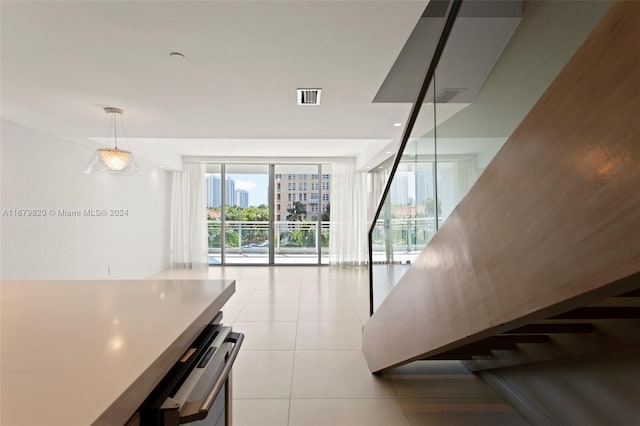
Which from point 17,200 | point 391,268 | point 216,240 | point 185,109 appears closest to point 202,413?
point 391,268

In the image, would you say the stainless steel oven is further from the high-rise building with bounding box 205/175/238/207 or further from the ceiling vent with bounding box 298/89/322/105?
the high-rise building with bounding box 205/175/238/207

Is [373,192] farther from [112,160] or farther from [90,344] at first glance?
[90,344]

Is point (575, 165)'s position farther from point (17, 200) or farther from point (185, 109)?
point (17, 200)

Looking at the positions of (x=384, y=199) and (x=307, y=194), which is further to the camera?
(x=307, y=194)

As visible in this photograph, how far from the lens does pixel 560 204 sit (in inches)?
29.3

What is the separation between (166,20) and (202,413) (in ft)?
6.45

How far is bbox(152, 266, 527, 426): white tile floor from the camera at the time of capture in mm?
2074

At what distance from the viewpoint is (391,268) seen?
2.36 meters

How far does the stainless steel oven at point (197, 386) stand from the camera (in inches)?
A: 28.8

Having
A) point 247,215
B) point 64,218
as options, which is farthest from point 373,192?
point 64,218

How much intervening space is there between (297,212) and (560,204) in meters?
7.22

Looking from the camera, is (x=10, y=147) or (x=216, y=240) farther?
(x=216, y=240)

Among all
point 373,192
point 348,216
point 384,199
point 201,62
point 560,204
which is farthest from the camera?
point 348,216

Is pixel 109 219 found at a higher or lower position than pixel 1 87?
lower
